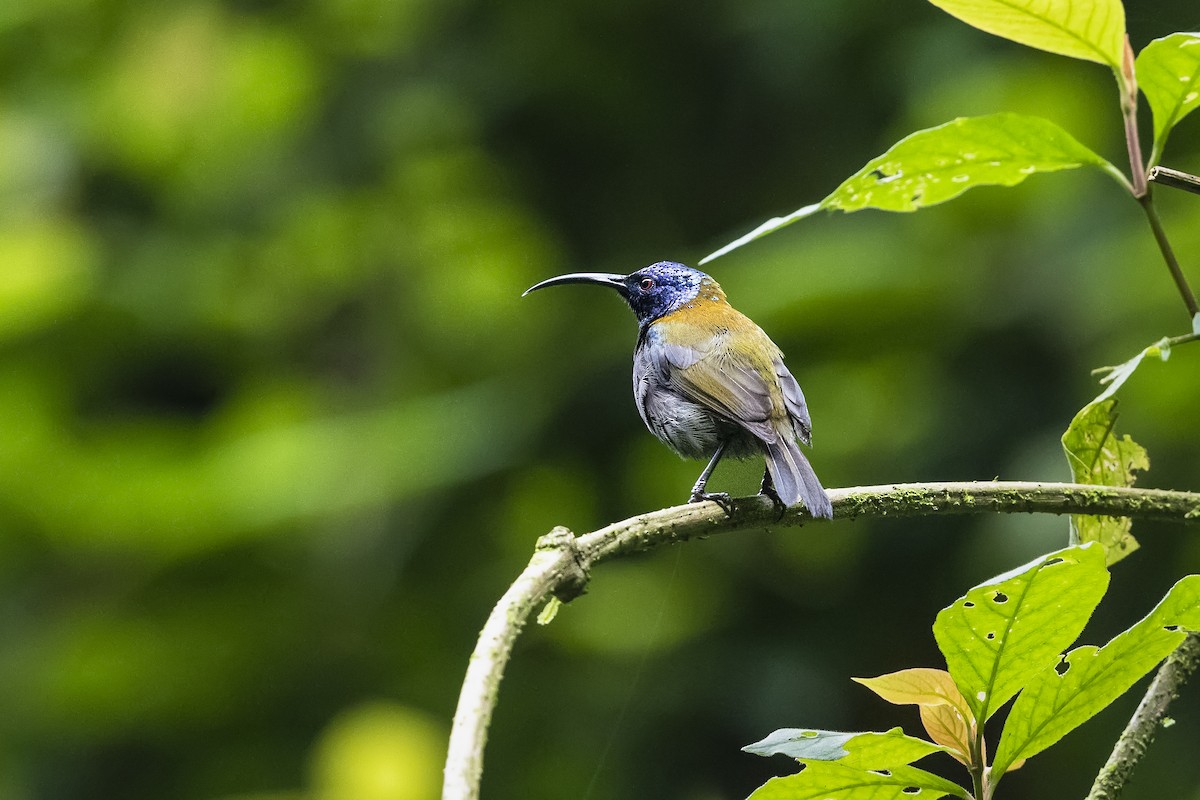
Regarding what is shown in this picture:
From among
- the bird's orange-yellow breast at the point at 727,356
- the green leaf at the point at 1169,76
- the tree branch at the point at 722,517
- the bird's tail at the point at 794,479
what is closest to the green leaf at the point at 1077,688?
the tree branch at the point at 722,517

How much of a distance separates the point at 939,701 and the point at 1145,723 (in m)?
0.28

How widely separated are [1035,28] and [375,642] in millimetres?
5885

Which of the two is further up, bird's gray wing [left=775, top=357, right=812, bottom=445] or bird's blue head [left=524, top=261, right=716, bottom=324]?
bird's blue head [left=524, top=261, right=716, bottom=324]

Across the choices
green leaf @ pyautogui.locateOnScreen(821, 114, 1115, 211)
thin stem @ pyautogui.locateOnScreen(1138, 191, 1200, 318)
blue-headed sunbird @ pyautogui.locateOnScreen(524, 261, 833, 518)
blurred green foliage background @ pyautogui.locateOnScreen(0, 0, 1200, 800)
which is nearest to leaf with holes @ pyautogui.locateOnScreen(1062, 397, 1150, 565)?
thin stem @ pyautogui.locateOnScreen(1138, 191, 1200, 318)

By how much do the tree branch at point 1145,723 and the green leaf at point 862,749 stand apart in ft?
0.79

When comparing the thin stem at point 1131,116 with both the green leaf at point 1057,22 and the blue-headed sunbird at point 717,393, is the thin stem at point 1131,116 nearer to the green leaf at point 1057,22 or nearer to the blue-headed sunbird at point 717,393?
the green leaf at point 1057,22

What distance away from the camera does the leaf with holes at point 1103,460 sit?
1.95 metres

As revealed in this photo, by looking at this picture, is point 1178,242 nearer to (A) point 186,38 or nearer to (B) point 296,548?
(B) point 296,548

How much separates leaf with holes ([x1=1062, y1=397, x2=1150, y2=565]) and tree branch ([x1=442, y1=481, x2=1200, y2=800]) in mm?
199

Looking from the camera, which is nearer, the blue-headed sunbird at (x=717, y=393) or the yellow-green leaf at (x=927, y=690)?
the yellow-green leaf at (x=927, y=690)

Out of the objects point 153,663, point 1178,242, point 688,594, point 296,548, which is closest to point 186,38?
point 296,548

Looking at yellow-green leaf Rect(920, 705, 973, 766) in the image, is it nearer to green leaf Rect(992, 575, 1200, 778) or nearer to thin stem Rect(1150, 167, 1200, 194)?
green leaf Rect(992, 575, 1200, 778)

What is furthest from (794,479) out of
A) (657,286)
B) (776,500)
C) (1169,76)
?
(657,286)

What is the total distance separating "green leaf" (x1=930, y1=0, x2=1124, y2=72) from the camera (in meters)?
1.70
